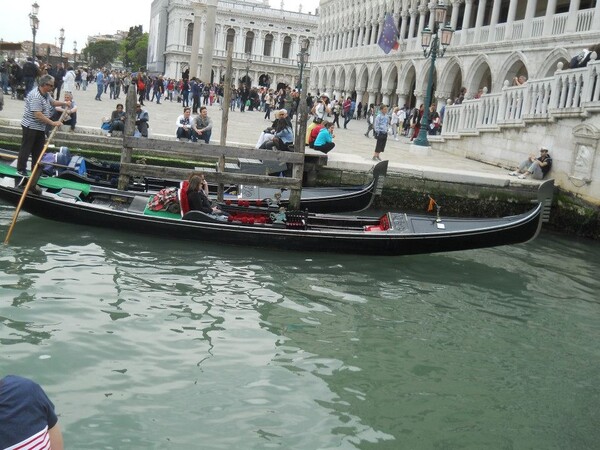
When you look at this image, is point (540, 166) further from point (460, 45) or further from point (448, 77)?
point (448, 77)

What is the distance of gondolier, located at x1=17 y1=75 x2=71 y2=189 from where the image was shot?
8.30 m

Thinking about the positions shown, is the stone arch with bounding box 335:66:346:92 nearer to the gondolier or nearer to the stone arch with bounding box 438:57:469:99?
the stone arch with bounding box 438:57:469:99

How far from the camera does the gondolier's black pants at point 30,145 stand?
28.1 feet

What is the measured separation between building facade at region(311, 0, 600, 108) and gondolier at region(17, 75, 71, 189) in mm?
12600

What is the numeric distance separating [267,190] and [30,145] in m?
3.05

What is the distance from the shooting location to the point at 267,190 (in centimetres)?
1007

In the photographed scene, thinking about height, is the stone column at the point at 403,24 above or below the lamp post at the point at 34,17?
above

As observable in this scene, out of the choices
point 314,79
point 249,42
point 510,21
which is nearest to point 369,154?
point 510,21

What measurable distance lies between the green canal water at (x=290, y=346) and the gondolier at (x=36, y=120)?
3.14ft

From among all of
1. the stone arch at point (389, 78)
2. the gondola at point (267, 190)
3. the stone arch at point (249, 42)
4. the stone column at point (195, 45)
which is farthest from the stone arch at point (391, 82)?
the stone arch at point (249, 42)

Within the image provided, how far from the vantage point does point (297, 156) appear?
902 cm

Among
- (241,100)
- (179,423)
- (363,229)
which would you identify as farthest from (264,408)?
(241,100)

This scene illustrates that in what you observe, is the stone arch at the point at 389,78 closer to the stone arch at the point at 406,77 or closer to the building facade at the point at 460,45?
the building facade at the point at 460,45

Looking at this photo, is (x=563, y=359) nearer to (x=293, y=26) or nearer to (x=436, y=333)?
(x=436, y=333)
